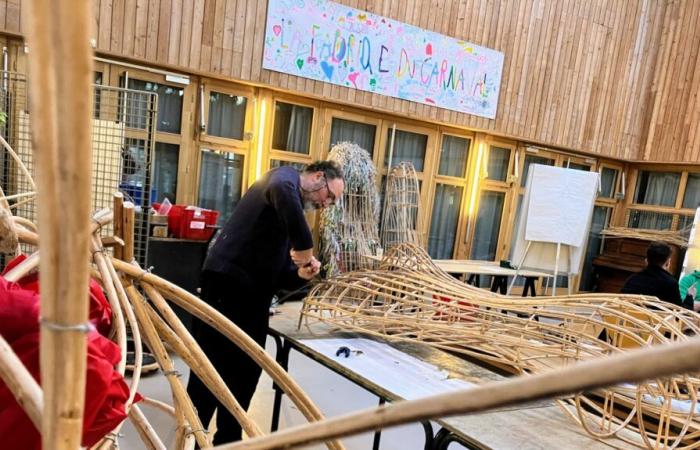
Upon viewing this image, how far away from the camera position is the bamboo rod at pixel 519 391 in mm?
259

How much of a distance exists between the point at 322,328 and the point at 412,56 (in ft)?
13.5

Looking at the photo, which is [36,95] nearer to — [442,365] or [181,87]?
[442,365]

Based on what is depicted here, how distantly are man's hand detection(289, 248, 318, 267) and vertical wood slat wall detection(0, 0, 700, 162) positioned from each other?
310 centimetres

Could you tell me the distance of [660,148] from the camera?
7.76m

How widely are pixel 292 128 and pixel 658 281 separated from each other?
377cm

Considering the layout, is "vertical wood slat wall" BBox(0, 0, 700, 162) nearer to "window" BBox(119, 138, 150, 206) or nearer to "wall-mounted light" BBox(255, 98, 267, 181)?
"wall-mounted light" BBox(255, 98, 267, 181)

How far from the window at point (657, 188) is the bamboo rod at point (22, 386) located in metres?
9.12

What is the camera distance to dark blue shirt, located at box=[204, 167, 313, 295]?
2.19 m

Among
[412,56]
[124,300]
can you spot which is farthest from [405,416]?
[412,56]

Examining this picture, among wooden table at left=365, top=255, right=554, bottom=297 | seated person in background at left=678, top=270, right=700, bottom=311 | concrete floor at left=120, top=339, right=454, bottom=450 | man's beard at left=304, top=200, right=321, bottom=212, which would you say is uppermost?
man's beard at left=304, top=200, right=321, bottom=212

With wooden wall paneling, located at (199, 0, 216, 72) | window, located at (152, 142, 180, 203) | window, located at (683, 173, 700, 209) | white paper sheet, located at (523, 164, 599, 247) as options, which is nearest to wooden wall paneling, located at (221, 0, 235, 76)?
wooden wall paneling, located at (199, 0, 216, 72)

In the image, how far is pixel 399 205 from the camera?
6016 mm

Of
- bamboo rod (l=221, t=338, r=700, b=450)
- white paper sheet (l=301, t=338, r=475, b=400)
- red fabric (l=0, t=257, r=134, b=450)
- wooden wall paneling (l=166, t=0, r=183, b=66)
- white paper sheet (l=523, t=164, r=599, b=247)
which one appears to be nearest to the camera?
bamboo rod (l=221, t=338, r=700, b=450)

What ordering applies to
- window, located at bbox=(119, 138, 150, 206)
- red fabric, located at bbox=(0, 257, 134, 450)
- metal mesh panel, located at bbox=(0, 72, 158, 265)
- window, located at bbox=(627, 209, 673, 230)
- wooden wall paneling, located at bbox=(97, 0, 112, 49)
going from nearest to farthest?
red fabric, located at bbox=(0, 257, 134, 450) < metal mesh panel, located at bbox=(0, 72, 158, 265) < window, located at bbox=(119, 138, 150, 206) < wooden wall paneling, located at bbox=(97, 0, 112, 49) < window, located at bbox=(627, 209, 673, 230)
